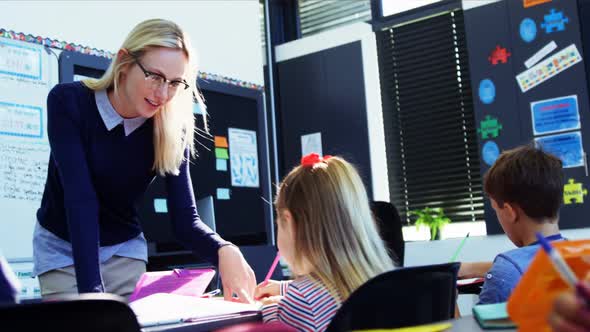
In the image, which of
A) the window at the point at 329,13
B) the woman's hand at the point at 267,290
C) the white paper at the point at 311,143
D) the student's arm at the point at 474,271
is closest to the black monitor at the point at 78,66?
the white paper at the point at 311,143

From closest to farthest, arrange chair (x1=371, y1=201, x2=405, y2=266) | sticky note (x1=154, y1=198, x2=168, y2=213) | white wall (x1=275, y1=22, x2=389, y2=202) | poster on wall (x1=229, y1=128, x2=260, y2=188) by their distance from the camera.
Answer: chair (x1=371, y1=201, x2=405, y2=266) < sticky note (x1=154, y1=198, x2=168, y2=213) < poster on wall (x1=229, y1=128, x2=260, y2=188) < white wall (x1=275, y1=22, x2=389, y2=202)

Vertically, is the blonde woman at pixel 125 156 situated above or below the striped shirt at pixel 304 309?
above

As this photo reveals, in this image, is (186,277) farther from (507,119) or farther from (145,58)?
(507,119)

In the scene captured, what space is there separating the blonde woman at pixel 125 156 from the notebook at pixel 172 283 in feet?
0.32

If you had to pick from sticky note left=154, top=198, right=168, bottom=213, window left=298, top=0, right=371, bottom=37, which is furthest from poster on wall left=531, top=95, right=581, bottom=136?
sticky note left=154, top=198, right=168, bottom=213

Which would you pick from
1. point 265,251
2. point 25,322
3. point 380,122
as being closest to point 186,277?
point 25,322

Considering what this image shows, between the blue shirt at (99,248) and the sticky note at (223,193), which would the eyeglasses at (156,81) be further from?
the sticky note at (223,193)

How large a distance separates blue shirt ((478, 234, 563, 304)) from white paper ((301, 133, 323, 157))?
3575 mm

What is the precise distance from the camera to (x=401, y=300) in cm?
115

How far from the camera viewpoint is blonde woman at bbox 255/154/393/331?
4.82 ft

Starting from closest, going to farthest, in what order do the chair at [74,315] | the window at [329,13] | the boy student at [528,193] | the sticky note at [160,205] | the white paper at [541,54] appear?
the chair at [74,315] < the boy student at [528,193] < the sticky note at [160,205] < the white paper at [541,54] < the window at [329,13]

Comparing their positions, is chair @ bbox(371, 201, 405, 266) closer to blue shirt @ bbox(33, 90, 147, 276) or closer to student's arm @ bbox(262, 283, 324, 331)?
blue shirt @ bbox(33, 90, 147, 276)

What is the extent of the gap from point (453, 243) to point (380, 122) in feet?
3.60

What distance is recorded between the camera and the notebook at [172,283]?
1.44m
